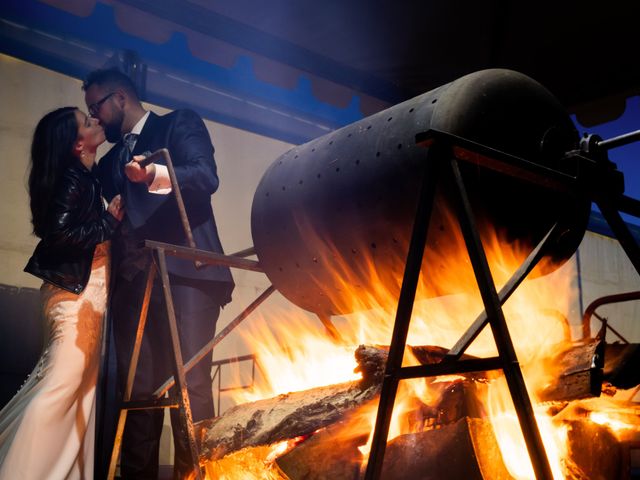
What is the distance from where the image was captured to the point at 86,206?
4184 mm

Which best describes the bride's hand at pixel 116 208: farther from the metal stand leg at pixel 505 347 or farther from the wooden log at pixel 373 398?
the metal stand leg at pixel 505 347

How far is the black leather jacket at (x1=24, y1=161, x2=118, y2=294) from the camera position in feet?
12.9

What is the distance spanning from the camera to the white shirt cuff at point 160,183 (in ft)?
14.0

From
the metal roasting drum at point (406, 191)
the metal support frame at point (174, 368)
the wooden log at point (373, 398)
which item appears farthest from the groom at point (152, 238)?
the metal roasting drum at point (406, 191)

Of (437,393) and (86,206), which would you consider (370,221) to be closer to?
(437,393)

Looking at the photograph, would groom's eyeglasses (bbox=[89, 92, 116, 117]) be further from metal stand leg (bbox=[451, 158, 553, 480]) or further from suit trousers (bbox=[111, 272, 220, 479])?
metal stand leg (bbox=[451, 158, 553, 480])

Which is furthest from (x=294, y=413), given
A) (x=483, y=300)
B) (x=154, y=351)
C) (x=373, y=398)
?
(x=154, y=351)

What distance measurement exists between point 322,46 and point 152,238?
214 cm

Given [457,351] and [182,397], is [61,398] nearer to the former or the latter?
[182,397]

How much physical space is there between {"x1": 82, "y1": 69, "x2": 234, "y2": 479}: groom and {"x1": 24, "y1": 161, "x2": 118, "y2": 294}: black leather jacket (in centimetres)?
12

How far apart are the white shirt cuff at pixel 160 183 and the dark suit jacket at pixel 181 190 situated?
0.14ft

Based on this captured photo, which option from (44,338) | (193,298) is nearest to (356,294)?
(193,298)

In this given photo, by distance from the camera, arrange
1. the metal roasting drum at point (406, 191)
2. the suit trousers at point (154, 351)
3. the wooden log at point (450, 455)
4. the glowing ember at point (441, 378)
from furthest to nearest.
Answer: the suit trousers at point (154, 351)
the glowing ember at point (441, 378)
the metal roasting drum at point (406, 191)
the wooden log at point (450, 455)

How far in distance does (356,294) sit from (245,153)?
252 centimetres
